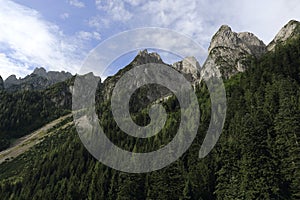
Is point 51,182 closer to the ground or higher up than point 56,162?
closer to the ground

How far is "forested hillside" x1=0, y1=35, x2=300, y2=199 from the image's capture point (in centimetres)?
6900

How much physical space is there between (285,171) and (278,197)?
21.8ft

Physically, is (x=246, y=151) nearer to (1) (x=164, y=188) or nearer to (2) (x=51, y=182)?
(1) (x=164, y=188)

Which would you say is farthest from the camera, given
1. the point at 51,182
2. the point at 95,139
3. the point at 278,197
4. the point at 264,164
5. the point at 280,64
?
the point at 95,139

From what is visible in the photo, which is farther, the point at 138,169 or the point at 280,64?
→ the point at 280,64

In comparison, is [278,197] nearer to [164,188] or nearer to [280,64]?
[164,188]

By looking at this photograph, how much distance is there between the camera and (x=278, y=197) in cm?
6525

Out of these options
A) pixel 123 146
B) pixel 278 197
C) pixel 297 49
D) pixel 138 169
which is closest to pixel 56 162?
pixel 123 146

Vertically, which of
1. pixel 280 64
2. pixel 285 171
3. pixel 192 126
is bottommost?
pixel 285 171

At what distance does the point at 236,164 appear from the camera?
258 ft

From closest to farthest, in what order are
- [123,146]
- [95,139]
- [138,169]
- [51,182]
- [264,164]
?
[264,164] < [138,169] < [51,182] < [123,146] < [95,139]

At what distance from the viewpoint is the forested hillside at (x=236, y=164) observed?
226ft

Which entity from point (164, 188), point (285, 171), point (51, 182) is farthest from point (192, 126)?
point (51, 182)

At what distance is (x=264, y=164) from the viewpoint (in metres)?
70.6
